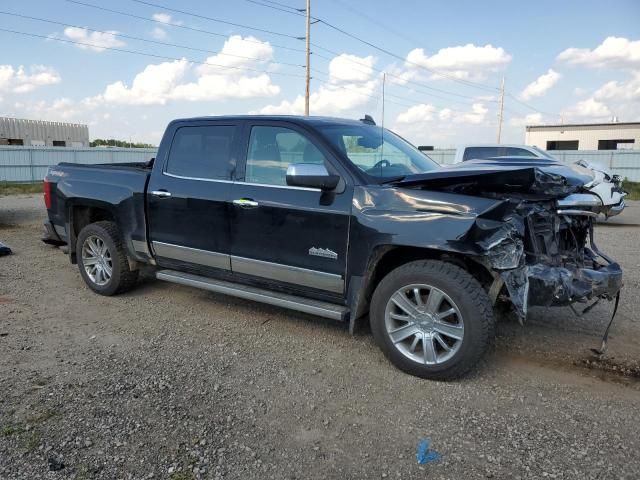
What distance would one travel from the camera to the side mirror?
3791 millimetres

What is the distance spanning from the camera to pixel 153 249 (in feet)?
17.0

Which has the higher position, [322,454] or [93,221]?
[93,221]

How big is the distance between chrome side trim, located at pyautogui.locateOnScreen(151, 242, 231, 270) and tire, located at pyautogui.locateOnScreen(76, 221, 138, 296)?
604 mm

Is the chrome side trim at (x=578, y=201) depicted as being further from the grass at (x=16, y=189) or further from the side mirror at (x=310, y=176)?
the grass at (x=16, y=189)

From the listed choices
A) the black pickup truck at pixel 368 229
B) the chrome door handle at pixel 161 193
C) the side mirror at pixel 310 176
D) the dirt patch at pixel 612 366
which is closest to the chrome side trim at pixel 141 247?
the black pickup truck at pixel 368 229

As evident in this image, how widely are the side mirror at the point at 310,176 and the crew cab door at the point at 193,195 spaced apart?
3.13 ft

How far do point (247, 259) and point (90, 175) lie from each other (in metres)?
2.43

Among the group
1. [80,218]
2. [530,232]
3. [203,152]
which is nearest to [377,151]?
[530,232]

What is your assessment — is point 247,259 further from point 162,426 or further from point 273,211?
point 162,426

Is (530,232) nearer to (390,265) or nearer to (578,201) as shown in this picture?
(578,201)

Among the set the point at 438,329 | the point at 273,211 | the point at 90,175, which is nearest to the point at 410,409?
the point at 438,329

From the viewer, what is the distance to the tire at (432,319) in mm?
3500

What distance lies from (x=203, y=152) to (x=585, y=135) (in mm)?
44824

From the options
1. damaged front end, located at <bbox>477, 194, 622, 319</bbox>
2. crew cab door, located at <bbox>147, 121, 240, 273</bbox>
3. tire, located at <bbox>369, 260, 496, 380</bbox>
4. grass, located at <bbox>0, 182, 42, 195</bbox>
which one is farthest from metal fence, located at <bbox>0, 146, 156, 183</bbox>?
damaged front end, located at <bbox>477, 194, 622, 319</bbox>
